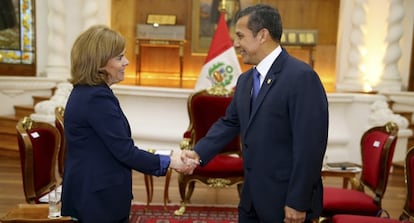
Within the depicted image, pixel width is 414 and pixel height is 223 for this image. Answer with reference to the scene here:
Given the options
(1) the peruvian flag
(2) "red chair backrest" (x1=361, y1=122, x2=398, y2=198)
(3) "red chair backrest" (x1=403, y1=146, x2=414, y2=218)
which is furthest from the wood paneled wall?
(3) "red chair backrest" (x1=403, y1=146, x2=414, y2=218)

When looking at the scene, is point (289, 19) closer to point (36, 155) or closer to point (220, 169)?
point (220, 169)

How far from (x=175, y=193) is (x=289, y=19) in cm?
577

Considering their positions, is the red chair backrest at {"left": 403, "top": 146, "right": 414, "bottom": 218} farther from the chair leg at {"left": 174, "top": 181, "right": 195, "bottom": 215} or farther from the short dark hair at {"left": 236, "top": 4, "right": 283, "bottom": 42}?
the chair leg at {"left": 174, "top": 181, "right": 195, "bottom": 215}

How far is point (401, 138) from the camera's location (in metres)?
6.00

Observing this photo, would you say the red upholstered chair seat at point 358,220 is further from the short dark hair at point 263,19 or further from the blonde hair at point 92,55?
the blonde hair at point 92,55

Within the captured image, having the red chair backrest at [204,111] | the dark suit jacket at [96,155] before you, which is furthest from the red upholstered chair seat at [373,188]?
the dark suit jacket at [96,155]

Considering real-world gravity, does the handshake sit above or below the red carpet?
above

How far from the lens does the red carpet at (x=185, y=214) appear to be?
397 cm

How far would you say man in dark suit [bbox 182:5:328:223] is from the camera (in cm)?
184

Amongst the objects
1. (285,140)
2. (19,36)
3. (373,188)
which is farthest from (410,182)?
(19,36)

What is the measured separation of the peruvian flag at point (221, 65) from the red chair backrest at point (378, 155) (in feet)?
8.02

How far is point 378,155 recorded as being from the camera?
3.17 metres

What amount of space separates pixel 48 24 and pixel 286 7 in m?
4.85

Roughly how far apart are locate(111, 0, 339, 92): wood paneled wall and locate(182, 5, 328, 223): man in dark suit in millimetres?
7250
